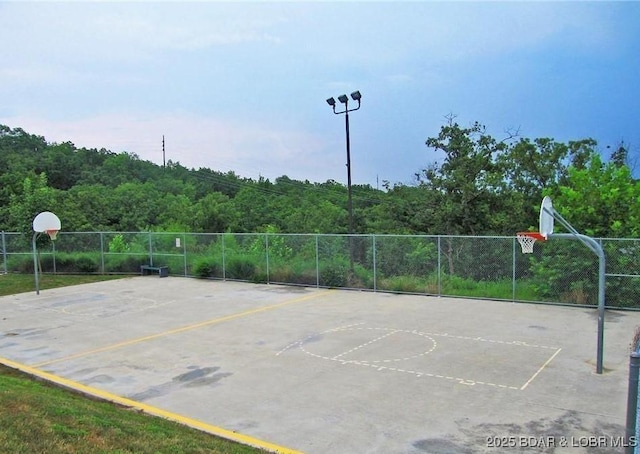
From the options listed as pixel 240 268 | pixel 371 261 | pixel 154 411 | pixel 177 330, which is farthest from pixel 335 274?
pixel 154 411

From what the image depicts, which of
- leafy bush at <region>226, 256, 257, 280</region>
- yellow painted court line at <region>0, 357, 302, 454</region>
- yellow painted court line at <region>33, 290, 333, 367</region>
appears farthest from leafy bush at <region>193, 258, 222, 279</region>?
yellow painted court line at <region>0, 357, 302, 454</region>

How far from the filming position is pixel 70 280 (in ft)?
67.3

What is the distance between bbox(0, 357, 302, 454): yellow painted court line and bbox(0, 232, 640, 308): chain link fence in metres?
9.79

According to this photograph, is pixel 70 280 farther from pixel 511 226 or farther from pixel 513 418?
pixel 513 418

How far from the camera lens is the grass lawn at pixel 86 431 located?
433 centimetres

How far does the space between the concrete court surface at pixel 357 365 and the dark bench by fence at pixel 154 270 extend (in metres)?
5.52

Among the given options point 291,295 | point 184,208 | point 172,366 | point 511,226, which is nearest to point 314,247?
point 291,295

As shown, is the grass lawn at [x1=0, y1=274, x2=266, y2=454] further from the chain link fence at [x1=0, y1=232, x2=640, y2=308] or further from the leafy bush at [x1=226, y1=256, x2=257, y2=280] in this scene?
the leafy bush at [x1=226, y1=256, x2=257, y2=280]

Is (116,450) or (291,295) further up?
(116,450)

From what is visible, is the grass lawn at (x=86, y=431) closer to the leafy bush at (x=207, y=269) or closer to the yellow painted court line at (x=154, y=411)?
the yellow painted court line at (x=154, y=411)

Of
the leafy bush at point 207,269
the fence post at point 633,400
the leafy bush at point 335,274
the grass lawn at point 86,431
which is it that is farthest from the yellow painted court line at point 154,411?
the leafy bush at point 207,269

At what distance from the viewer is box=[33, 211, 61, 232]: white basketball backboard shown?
702 inches

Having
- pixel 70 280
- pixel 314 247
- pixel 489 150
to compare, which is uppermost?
pixel 489 150

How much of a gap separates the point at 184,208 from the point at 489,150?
27.1 meters
